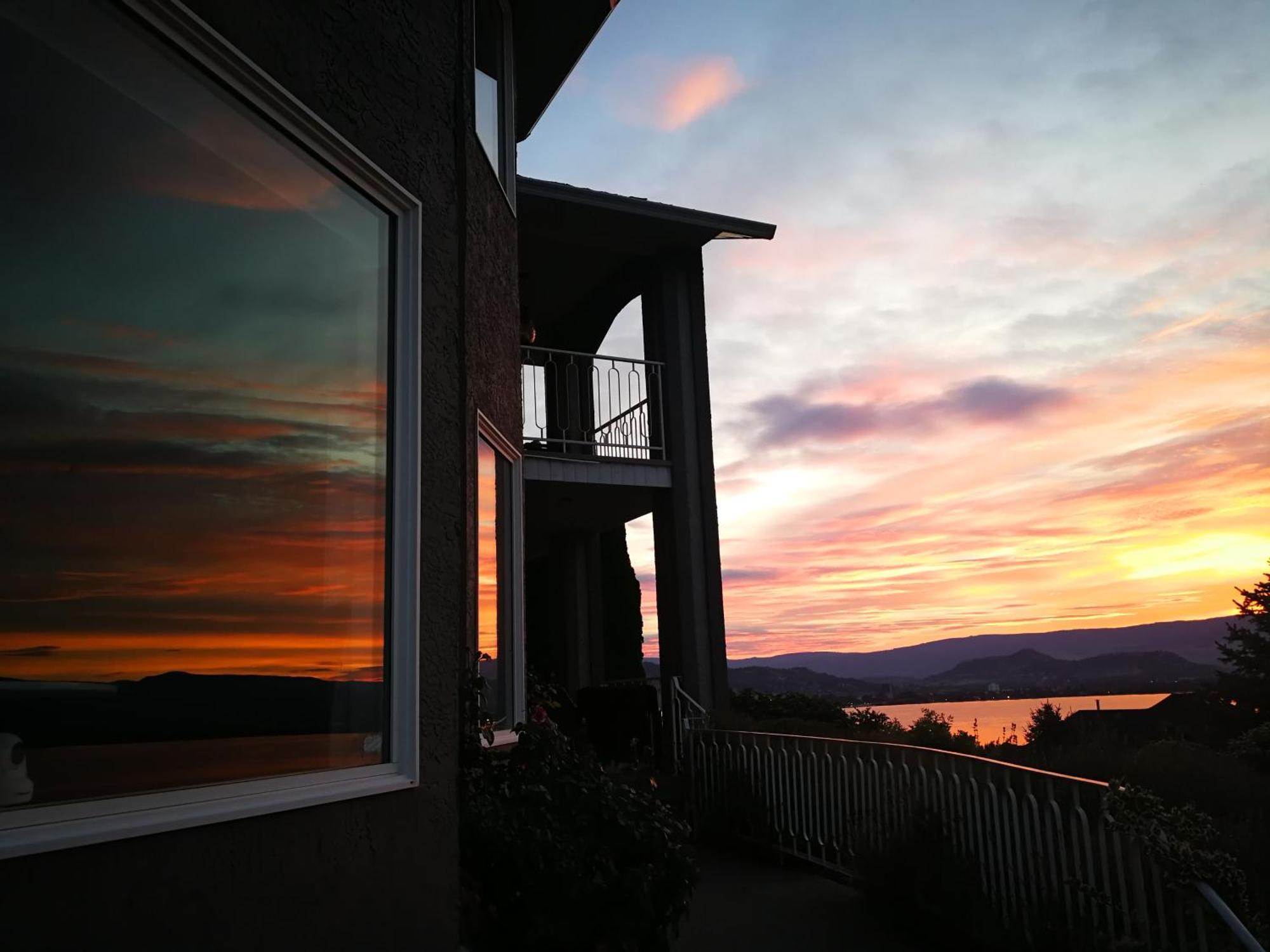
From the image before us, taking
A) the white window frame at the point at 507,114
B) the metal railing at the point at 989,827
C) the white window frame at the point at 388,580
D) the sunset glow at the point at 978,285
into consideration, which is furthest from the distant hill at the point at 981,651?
the white window frame at the point at 388,580

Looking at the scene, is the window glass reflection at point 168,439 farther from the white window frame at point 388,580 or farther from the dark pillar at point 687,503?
the dark pillar at point 687,503

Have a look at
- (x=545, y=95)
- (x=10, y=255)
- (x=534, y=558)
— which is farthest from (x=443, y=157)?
(x=534, y=558)

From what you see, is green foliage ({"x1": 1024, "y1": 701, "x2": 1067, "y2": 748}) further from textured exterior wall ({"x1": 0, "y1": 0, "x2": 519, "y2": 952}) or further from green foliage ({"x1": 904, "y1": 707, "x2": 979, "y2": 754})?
textured exterior wall ({"x1": 0, "y1": 0, "x2": 519, "y2": 952})

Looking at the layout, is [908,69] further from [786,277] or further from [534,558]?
[534,558]

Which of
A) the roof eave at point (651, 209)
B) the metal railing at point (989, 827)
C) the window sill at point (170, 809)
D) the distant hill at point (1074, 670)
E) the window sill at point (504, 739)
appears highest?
the roof eave at point (651, 209)

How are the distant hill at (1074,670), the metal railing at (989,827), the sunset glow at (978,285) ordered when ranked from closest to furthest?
the metal railing at (989,827) → the sunset glow at (978,285) → the distant hill at (1074,670)

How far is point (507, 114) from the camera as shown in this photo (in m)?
6.82

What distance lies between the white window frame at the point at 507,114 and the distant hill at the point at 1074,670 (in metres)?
11.1

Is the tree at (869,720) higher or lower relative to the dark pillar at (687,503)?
lower

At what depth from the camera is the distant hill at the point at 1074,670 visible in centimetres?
1474

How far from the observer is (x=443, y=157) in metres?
3.71

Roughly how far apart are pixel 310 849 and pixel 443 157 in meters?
2.59

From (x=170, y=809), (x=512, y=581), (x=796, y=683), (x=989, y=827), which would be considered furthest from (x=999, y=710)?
(x=170, y=809)

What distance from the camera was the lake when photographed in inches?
299
